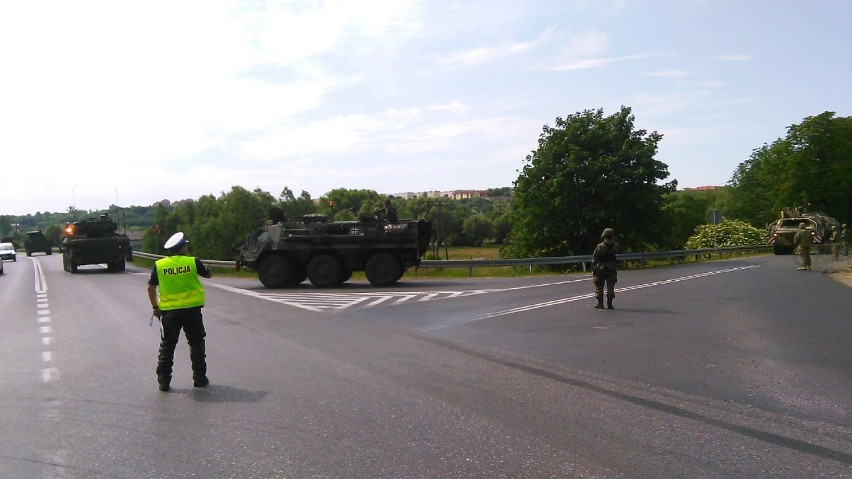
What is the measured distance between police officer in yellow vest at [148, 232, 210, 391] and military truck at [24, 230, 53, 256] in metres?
79.9

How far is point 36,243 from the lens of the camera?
8069 cm

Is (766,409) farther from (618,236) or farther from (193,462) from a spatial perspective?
(618,236)

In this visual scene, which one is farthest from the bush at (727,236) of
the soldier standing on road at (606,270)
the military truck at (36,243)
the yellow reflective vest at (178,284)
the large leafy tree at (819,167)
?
the military truck at (36,243)

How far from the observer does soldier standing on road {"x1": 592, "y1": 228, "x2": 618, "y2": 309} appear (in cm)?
1579

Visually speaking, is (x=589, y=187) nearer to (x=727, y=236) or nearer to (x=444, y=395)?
(x=727, y=236)

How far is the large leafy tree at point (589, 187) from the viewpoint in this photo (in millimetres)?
37219

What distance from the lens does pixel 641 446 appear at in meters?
5.88

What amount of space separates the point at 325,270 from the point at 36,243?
68166mm

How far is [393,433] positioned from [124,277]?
26.5 m

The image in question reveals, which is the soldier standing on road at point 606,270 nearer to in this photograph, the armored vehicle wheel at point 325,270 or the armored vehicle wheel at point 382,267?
the armored vehicle wheel at point 382,267

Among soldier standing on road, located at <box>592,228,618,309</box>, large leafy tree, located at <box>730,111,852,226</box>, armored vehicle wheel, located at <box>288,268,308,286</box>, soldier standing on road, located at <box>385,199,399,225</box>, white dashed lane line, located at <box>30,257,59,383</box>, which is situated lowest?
white dashed lane line, located at <box>30,257,59,383</box>

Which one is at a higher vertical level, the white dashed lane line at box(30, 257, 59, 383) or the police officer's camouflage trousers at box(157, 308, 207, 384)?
the police officer's camouflage trousers at box(157, 308, 207, 384)

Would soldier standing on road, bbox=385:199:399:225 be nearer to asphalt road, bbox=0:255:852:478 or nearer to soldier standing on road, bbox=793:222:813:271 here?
asphalt road, bbox=0:255:852:478

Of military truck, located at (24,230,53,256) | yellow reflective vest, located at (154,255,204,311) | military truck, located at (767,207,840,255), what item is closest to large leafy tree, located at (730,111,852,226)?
military truck, located at (767,207,840,255)
